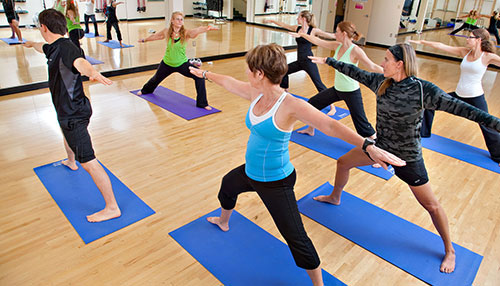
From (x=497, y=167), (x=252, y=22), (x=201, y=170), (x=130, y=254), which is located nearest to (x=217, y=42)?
(x=252, y=22)

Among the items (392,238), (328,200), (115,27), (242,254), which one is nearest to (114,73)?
(115,27)

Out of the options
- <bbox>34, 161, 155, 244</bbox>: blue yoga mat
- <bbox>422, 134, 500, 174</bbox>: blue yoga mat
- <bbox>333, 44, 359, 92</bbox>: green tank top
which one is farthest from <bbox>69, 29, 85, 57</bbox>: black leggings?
<bbox>422, 134, 500, 174</bbox>: blue yoga mat

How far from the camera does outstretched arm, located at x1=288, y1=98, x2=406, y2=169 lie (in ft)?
4.95

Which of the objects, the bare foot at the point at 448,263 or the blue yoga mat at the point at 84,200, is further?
the blue yoga mat at the point at 84,200

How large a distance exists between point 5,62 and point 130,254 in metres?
5.01

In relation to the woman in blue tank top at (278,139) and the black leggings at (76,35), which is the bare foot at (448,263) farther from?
the black leggings at (76,35)

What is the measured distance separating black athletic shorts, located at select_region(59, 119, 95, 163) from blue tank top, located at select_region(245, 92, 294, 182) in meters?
1.25

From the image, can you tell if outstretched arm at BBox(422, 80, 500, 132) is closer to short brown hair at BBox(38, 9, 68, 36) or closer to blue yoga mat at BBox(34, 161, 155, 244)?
blue yoga mat at BBox(34, 161, 155, 244)

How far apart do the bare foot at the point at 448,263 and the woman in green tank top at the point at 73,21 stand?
242 inches

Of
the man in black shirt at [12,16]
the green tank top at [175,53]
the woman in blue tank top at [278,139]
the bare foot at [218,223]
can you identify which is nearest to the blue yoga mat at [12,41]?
the man in black shirt at [12,16]

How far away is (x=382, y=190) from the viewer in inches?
126

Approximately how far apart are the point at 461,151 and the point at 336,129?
11.1 ft

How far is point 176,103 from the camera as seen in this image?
16.3ft

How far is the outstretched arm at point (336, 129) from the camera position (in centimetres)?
151
